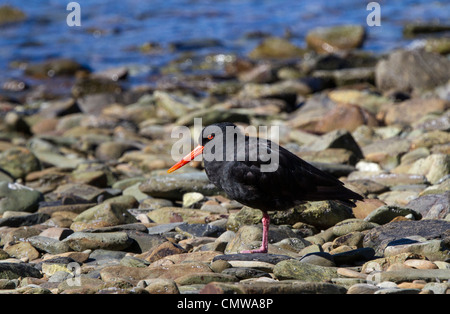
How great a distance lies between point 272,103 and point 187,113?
1.68 metres

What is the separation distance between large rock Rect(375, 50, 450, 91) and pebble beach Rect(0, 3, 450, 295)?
0.03 m

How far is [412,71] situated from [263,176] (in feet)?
28.9

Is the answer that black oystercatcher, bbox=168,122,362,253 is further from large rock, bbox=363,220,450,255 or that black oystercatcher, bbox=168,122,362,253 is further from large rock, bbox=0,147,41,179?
large rock, bbox=0,147,41,179

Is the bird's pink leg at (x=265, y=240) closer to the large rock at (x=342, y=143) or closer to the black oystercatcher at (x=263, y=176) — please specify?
the black oystercatcher at (x=263, y=176)

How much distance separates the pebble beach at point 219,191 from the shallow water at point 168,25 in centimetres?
304

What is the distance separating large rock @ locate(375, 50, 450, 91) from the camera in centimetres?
1234

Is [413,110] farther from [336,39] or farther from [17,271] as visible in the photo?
[336,39]

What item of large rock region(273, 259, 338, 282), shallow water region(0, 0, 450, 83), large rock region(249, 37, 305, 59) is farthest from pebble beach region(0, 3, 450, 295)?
shallow water region(0, 0, 450, 83)

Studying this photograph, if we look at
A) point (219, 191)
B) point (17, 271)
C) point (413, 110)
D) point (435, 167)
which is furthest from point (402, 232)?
point (413, 110)

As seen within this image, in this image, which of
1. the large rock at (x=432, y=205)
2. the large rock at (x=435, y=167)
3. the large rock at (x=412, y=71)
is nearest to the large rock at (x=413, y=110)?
the large rock at (x=412, y=71)

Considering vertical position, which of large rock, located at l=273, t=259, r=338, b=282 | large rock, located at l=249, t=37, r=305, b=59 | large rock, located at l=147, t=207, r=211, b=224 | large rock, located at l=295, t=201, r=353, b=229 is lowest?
large rock, located at l=147, t=207, r=211, b=224

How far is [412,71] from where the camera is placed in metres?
12.4

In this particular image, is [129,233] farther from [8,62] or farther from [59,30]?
[59,30]
